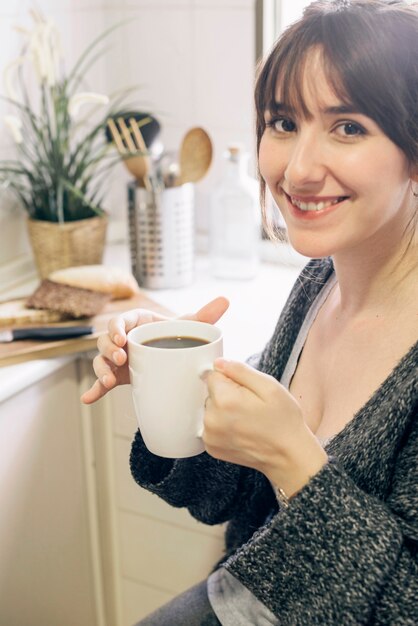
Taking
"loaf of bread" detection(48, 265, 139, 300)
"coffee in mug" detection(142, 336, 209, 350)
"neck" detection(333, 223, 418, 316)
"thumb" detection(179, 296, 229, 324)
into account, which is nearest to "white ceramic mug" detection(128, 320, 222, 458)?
"coffee in mug" detection(142, 336, 209, 350)

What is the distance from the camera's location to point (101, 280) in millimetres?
1475

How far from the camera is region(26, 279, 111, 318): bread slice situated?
1.38 metres

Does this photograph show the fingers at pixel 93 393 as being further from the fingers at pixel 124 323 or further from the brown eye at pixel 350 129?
the brown eye at pixel 350 129

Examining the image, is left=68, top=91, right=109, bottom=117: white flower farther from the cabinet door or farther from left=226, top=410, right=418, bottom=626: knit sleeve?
left=226, top=410, right=418, bottom=626: knit sleeve

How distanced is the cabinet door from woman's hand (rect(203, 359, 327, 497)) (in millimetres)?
559

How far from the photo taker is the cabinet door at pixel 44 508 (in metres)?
1.29

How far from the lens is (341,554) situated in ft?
2.57

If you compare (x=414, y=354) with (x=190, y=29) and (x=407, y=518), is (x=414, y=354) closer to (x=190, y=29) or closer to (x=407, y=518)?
(x=407, y=518)

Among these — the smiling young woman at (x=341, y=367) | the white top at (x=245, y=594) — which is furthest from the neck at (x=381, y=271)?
the white top at (x=245, y=594)

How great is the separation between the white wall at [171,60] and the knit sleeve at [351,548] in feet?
3.42

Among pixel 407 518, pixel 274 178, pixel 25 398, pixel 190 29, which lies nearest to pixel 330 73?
pixel 274 178

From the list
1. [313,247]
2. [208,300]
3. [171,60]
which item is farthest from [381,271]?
[171,60]

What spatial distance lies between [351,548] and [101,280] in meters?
0.81

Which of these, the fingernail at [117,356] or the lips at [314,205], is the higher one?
the lips at [314,205]
